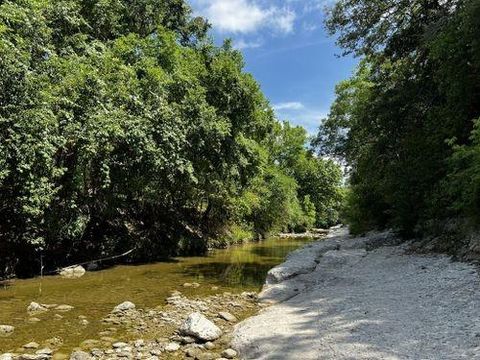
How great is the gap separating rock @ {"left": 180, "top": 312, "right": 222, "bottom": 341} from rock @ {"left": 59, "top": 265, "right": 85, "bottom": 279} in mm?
9523

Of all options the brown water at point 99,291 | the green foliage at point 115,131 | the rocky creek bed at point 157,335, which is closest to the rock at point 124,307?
the rocky creek bed at point 157,335

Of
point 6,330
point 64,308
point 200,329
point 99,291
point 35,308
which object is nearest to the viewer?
point 200,329

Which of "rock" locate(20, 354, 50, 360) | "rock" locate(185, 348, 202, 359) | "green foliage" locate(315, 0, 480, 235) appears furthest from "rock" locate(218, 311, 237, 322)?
"green foliage" locate(315, 0, 480, 235)

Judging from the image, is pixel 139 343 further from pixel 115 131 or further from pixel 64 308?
pixel 115 131

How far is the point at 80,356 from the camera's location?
7.47 metres

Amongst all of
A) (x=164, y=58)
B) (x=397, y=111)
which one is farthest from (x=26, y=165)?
(x=397, y=111)

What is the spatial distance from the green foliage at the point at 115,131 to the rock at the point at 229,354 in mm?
9104

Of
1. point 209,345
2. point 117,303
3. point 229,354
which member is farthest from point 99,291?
point 229,354

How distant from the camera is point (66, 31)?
19844 mm

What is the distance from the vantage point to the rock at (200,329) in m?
8.40

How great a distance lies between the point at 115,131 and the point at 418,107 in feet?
41.0

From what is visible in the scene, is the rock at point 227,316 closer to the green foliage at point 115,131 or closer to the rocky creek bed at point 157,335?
the rocky creek bed at point 157,335

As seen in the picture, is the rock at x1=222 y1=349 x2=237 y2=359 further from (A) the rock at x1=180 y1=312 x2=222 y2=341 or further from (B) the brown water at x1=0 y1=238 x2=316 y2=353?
(B) the brown water at x1=0 y1=238 x2=316 y2=353

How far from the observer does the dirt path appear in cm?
624
